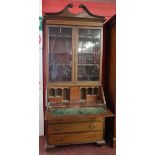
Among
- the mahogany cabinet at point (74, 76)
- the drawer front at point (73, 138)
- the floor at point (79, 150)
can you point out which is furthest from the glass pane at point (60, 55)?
the floor at point (79, 150)

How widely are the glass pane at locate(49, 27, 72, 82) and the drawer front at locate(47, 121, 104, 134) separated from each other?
2.22ft

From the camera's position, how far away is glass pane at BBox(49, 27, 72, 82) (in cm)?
247

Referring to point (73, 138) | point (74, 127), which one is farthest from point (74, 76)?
point (73, 138)

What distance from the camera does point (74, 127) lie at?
7.78 ft

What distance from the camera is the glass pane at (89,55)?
257cm

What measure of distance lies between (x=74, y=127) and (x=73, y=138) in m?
0.16

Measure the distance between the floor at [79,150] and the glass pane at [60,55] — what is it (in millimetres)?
1029

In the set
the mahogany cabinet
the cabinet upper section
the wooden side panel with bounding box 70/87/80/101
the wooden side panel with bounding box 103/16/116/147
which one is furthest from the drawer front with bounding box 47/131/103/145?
the cabinet upper section

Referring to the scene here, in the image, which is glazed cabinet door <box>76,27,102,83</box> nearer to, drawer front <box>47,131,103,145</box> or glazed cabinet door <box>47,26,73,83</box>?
glazed cabinet door <box>47,26,73,83</box>

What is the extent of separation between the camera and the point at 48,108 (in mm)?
2359
